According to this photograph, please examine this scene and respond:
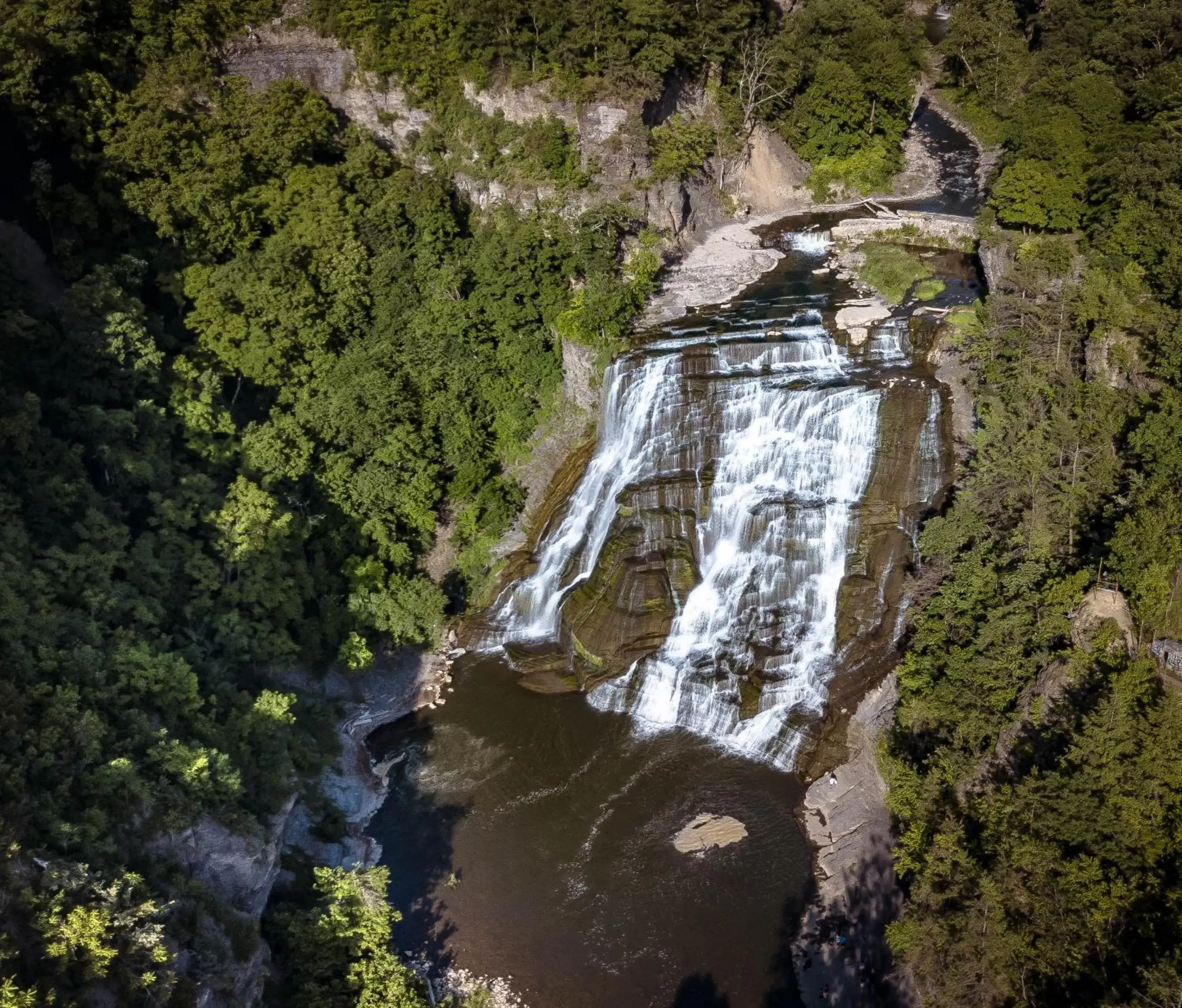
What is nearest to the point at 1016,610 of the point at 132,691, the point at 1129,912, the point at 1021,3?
the point at 1129,912

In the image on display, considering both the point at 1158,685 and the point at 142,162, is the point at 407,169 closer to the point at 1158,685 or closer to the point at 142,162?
the point at 142,162

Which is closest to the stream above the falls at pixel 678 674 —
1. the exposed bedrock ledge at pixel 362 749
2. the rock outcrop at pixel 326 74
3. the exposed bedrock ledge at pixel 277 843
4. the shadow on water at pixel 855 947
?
the exposed bedrock ledge at pixel 362 749

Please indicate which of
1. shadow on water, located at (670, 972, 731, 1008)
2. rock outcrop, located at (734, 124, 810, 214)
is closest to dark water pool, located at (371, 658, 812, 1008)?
shadow on water, located at (670, 972, 731, 1008)

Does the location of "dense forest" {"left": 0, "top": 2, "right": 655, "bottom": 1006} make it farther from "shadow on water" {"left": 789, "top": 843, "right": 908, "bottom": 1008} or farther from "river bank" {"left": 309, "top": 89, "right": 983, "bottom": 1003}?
"shadow on water" {"left": 789, "top": 843, "right": 908, "bottom": 1008}

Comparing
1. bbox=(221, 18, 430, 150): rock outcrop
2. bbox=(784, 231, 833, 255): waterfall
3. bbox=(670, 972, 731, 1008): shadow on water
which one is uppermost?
bbox=(221, 18, 430, 150): rock outcrop

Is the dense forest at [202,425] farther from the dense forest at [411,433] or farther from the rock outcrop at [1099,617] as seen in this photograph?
the rock outcrop at [1099,617]
